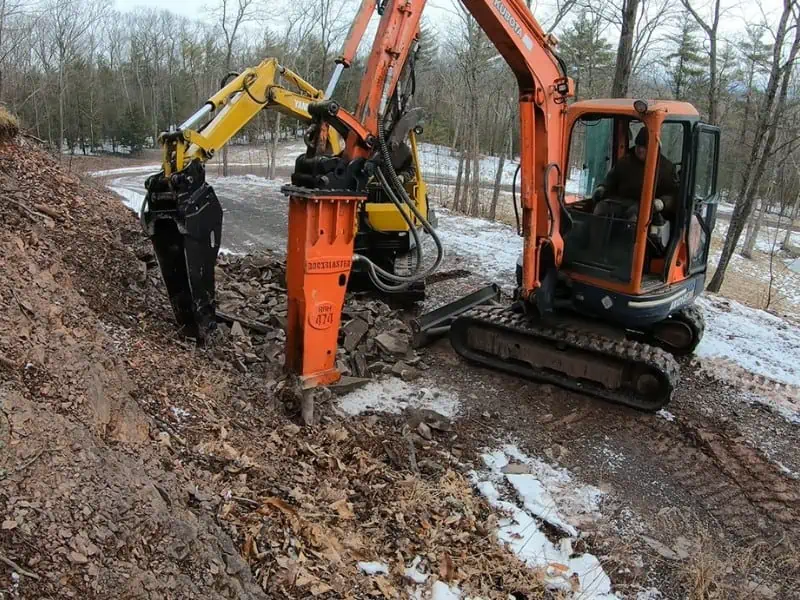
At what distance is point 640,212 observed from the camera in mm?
5262

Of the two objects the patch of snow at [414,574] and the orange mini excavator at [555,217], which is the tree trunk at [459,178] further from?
the patch of snow at [414,574]

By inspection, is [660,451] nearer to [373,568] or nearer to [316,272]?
[373,568]

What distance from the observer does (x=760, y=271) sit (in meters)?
25.4

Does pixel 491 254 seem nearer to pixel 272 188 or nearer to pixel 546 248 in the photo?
pixel 546 248

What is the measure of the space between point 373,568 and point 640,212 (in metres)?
3.65

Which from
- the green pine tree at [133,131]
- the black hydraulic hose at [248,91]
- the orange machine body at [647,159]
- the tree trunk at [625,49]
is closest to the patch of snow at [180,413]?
the black hydraulic hose at [248,91]

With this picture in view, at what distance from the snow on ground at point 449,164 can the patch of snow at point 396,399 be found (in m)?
30.5

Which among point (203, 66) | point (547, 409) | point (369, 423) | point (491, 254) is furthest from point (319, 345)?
point (203, 66)

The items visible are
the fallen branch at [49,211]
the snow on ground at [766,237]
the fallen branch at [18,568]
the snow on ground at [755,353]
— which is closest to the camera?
the fallen branch at [18,568]

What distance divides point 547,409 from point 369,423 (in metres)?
1.68

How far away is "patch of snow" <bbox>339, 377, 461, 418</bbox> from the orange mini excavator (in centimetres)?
31

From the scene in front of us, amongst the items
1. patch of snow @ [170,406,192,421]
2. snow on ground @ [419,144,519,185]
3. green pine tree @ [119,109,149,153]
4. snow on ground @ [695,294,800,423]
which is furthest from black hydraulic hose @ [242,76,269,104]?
green pine tree @ [119,109,149,153]

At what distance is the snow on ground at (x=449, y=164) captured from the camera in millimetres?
38147

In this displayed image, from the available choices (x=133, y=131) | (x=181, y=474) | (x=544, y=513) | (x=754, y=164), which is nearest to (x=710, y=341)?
(x=544, y=513)
